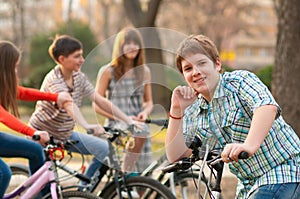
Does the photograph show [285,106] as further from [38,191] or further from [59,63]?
[38,191]

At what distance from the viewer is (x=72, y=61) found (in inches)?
231

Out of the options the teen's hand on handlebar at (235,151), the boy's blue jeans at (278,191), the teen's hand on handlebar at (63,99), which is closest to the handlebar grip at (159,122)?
the teen's hand on handlebar at (63,99)

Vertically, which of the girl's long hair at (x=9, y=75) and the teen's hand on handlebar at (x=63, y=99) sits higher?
the girl's long hair at (x=9, y=75)

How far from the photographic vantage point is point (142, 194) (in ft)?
18.0

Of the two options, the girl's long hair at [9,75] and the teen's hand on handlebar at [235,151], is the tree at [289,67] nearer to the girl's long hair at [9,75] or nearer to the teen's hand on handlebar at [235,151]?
the girl's long hair at [9,75]

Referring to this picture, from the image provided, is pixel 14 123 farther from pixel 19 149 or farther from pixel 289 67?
pixel 289 67

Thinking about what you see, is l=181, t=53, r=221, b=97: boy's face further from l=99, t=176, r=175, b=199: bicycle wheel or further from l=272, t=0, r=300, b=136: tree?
l=272, t=0, r=300, b=136: tree

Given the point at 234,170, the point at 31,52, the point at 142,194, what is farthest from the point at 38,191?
the point at 31,52

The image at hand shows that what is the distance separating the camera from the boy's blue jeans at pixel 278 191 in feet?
10.8

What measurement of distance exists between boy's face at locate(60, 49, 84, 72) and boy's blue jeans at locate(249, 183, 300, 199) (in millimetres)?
2900

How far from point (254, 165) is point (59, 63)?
297 centimetres

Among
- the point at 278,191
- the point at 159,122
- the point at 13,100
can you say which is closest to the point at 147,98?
the point at 159,122

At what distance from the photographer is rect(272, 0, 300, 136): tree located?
8.44 metres

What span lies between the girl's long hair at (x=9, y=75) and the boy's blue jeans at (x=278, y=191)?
104 inches
